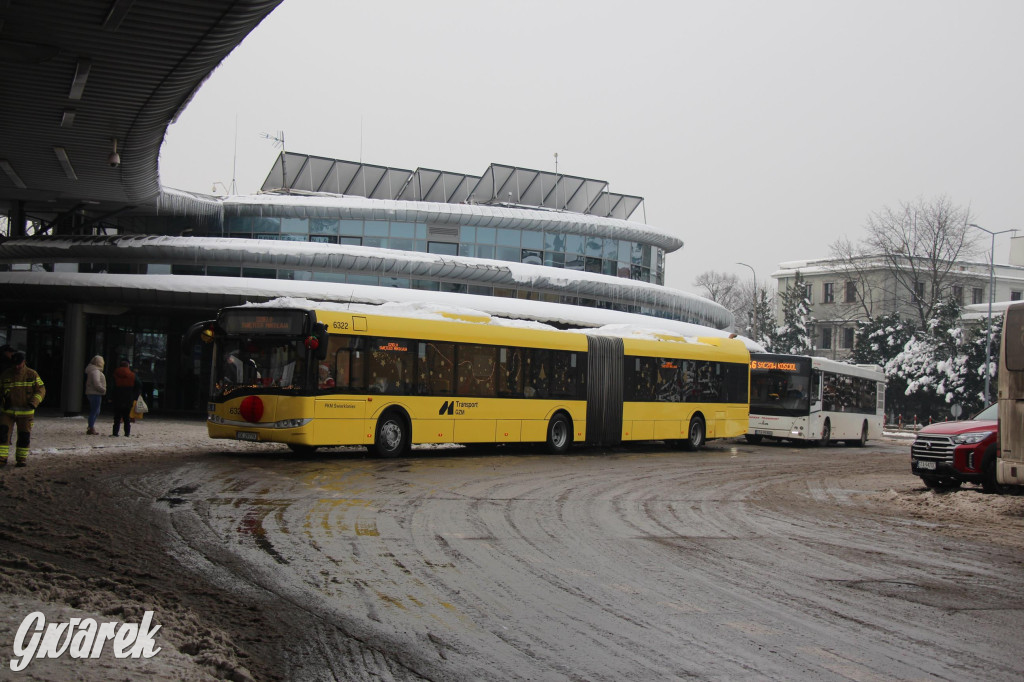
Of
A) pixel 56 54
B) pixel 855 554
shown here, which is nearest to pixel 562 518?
pixel 855 554

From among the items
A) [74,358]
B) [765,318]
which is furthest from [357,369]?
[765,318]

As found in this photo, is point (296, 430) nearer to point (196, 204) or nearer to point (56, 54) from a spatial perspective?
point (56, 54)

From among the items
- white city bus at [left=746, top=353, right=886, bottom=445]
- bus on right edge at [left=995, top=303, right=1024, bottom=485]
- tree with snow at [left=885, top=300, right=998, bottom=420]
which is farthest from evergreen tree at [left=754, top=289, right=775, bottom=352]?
bus on right edge at [left=995, top=303, right=1024, bottom=485]

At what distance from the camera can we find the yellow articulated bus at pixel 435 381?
60.1 ft

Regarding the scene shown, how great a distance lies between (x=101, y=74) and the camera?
16594 mm

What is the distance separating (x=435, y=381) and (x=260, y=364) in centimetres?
390

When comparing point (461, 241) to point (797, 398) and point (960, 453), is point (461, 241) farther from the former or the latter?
point (960, 453)

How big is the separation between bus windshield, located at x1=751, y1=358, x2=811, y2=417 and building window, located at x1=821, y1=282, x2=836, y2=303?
64.0 metres

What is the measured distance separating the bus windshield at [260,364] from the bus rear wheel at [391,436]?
6.92 feet

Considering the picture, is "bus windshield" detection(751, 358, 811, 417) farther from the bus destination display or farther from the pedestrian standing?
the pedestrian standing

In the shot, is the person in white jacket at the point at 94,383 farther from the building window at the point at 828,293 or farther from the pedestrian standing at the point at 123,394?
the building window at the point at 828,293

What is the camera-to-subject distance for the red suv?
1645 centimetres

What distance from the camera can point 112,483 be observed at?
43.5ft

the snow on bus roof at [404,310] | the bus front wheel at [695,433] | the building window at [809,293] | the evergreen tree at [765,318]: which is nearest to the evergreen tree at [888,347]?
the building window at [809,293]
